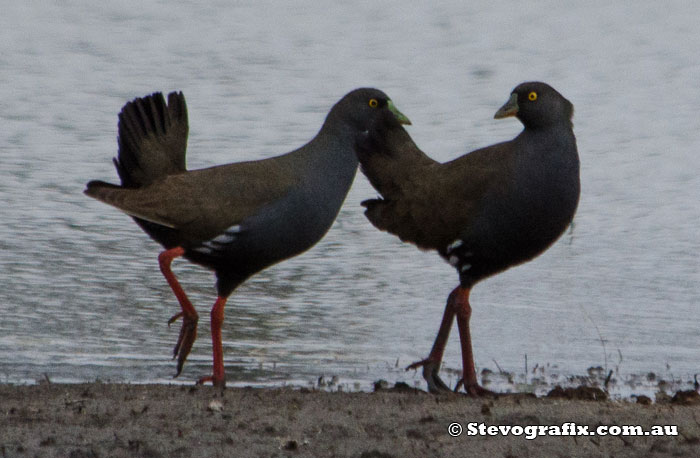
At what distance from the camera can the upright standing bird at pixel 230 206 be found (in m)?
6.38

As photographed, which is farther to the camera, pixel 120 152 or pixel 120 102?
pixel 120 102

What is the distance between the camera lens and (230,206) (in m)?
6.39

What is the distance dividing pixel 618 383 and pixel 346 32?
8.38 m

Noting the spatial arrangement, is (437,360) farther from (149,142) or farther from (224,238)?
(149,142)

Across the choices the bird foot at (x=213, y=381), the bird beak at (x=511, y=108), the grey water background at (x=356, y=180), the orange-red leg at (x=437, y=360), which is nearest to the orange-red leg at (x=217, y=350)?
the bird foot at (x=213, y=381)

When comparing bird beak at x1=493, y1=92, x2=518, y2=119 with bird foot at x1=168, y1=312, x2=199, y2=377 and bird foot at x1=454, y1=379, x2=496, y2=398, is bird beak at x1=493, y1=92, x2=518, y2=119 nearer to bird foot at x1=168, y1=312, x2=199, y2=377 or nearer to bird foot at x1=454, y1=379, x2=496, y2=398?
bird foot at x1=454, y1=379, x2=496, y2=398

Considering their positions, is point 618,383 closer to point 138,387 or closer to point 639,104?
point 138,387

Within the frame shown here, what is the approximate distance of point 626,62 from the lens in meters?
13.5

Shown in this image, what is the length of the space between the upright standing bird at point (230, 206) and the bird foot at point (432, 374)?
840mm

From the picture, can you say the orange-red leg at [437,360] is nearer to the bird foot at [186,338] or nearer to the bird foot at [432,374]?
the bird foot at [432,374]

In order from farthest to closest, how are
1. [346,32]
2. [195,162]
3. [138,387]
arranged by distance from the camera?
[346,32]
[195,162]
[138,387]

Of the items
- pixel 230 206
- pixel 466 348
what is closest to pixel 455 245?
pixel 466 348

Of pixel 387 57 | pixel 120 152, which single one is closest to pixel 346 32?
pixel 387 57

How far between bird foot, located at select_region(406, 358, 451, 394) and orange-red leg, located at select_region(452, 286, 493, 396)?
0.09 meters
